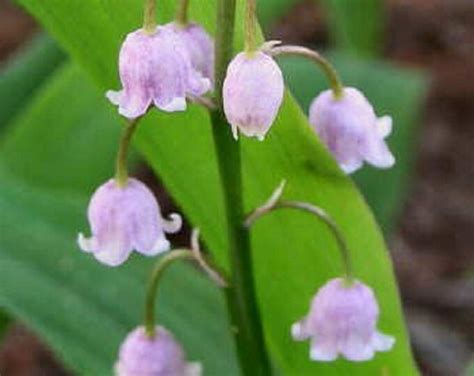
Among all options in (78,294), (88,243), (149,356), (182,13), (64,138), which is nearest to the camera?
(182,13)

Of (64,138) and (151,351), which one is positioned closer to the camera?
(151,351)

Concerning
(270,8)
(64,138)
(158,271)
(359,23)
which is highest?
(359,23)

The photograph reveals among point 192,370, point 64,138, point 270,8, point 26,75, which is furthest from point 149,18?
point 270,8

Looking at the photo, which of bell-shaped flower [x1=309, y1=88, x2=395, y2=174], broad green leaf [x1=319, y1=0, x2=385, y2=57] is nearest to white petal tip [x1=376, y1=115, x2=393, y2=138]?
bell-shaped flower [x1=309, y1=88, x2=395, y2=174]

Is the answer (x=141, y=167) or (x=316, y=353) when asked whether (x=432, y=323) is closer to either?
(x=141, y=167)

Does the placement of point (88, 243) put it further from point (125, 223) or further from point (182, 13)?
point (182, 13)

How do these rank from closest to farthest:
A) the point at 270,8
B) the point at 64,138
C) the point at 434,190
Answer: the point at 64,138 → the point at 270,8 → the point at 434,190

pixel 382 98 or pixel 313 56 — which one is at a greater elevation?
pixel 382 98
